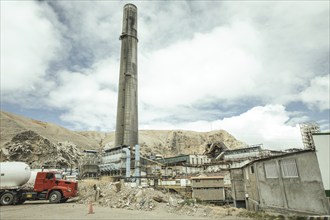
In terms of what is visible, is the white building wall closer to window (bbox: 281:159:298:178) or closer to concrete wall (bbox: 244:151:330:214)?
concrete wall (bbox: 244:151:330:214)

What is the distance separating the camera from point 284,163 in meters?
13.9

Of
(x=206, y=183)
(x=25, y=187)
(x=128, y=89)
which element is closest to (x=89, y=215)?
(x=25, y=187)

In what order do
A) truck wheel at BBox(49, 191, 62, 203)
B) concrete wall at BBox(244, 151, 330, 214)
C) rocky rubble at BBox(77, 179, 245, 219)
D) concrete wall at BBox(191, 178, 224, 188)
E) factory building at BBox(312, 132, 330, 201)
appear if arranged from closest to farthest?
factory building at BBox(312, 132, 330, 201), concrete wall at BBox(244, 151, 330, 214), rocky rubble at BBox(77, 179, 245, 219), truck wheel at BBox(49, 191, 62, 203), concrete wall at BBox(191, 178, 224, 188)

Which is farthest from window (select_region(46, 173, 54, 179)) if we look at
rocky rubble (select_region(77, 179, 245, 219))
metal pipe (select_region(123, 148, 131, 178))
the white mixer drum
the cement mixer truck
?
metal pipe (select_region(123, 148, 131, 178))

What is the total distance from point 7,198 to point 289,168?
23.5 metres

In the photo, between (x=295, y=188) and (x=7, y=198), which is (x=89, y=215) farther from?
(x=295, y=188)

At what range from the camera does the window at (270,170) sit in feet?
48.9

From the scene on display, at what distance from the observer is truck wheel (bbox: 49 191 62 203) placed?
1981cm

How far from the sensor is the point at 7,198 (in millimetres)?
19453

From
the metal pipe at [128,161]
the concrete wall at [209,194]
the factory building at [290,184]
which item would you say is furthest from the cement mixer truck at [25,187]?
the factory building at [290,184]

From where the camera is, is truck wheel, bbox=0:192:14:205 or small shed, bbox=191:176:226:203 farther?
small shed, bbox=191:176:226:203

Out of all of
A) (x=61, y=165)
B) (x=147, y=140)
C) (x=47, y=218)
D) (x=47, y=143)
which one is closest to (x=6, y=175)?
(x=47, y=218)

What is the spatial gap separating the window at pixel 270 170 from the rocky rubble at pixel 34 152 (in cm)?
4715

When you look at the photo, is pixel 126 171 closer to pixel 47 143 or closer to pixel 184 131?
pixel 47 143
